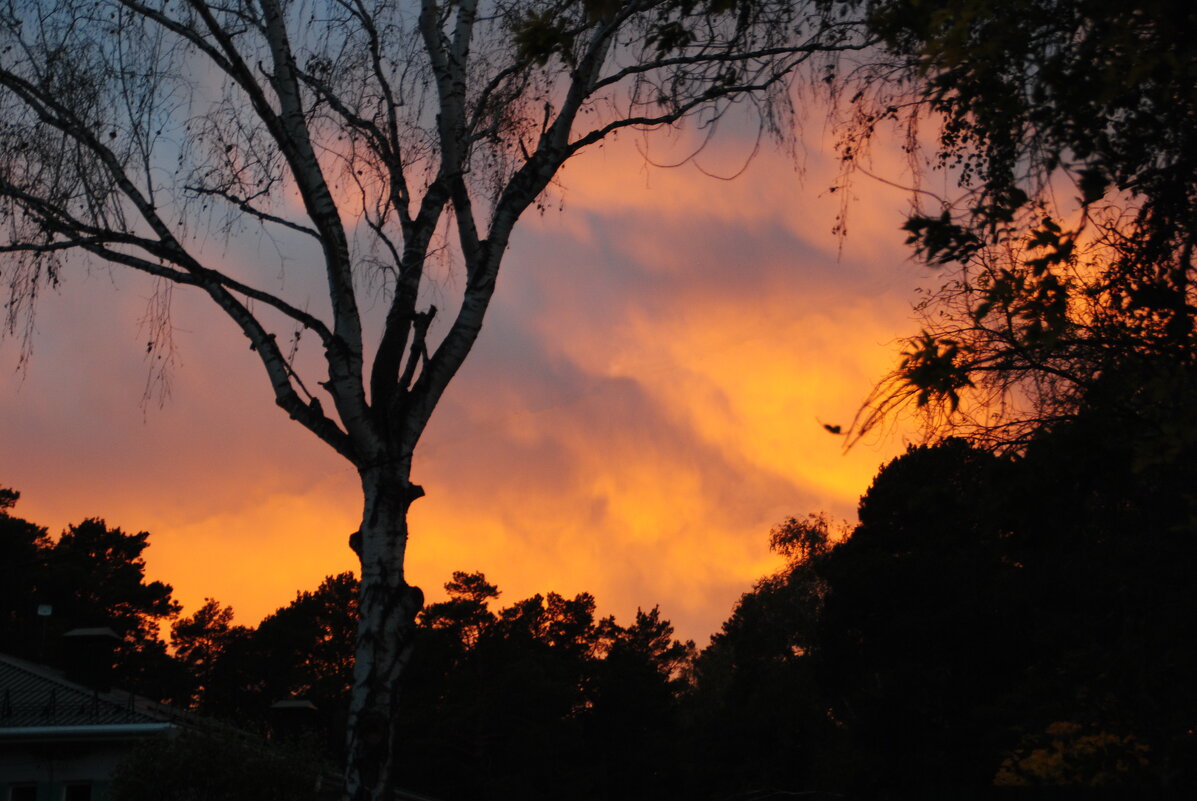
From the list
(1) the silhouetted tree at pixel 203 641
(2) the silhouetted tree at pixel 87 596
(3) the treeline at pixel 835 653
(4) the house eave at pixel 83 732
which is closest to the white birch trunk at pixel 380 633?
(3) the treeline at pixel 835 653

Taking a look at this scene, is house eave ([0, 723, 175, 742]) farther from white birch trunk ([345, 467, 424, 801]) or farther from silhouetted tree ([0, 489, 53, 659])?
silhouetted tree ([0, 489, 53, 659])

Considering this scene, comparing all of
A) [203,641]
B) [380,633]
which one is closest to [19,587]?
[203,641]

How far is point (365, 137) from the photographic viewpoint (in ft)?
37.6

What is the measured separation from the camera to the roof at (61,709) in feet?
73.3

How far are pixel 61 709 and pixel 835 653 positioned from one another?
23187 mm

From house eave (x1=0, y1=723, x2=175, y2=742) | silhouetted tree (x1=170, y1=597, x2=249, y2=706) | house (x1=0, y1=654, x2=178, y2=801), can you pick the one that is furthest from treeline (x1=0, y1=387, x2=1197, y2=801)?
house (x1=0, y1=654, x2=178, y2=801)

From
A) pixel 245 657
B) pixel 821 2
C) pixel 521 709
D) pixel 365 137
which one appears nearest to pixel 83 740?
pixel 365 137

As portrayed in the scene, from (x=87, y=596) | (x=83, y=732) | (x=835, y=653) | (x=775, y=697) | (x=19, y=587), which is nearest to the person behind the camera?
(x=83, y=732)

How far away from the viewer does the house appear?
22.5 metres

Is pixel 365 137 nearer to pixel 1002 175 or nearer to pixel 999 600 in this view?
pixel 1002 175

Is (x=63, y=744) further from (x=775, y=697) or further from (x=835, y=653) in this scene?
(x=775, y=697)

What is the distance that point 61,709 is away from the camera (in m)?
24.0

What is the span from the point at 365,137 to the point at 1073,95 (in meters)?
6.79

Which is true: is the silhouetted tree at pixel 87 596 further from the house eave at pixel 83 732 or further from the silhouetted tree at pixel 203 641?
the house eave at pixel 83 732
